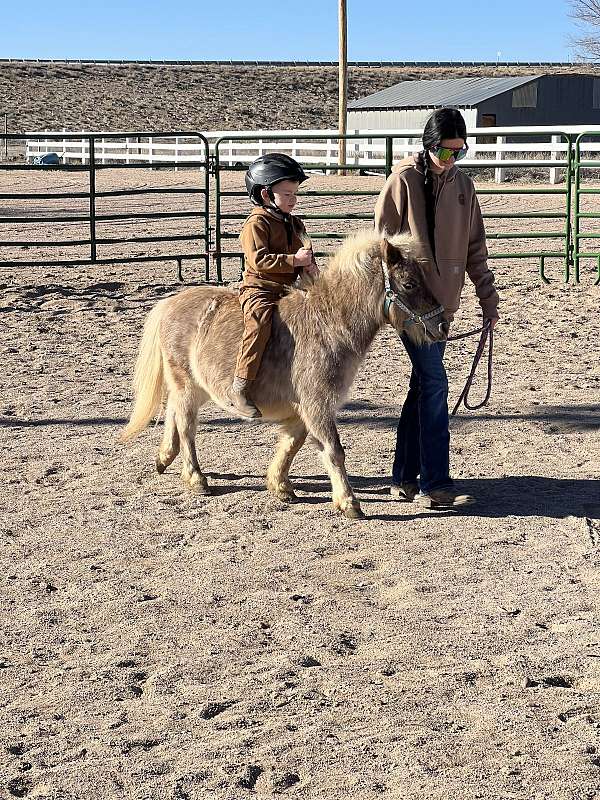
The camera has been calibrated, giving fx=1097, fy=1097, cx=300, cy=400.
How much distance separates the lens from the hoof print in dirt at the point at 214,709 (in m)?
3.27

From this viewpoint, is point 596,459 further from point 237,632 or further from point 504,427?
point 237,632

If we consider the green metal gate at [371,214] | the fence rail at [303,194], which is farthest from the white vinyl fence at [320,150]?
the green metal gate at [371,214]

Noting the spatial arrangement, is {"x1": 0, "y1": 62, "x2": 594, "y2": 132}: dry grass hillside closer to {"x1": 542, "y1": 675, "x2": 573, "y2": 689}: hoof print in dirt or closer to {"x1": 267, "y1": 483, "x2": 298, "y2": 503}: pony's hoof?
{"x1": 267, "y1": 483, "x2": 298, "y2": 503}: pony's hoof

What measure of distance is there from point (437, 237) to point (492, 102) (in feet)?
129

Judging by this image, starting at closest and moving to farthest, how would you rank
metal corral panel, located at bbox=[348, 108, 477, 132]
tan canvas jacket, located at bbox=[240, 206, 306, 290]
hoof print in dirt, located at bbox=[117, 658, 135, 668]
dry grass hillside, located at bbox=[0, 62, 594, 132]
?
hoof print in dirt, located at bbox=[117, 658, 135, 668]
tan canvas jacket, located at bbox=[240, 206, 306, 290]
metal corral panel, located at bbox=[348, 108, 477, 132]
dry grass hillside, located at bbox=[0, 62, 594, 132]

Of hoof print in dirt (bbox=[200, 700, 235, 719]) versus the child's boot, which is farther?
the child's boot

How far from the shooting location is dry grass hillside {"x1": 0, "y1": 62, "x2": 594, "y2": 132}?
2399 inches

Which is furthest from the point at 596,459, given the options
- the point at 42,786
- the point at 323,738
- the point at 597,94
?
the point at 597,94

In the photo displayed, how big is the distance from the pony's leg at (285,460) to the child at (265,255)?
0.24m

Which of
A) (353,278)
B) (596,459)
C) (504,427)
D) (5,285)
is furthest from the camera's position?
(5,285)

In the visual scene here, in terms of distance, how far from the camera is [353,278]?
5.02 metres

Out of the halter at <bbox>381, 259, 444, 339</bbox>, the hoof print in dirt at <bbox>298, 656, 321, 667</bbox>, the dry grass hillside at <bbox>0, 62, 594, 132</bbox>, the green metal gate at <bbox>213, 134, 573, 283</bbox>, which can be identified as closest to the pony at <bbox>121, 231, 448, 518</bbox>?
the halter at <bbox>381, 259, 444, 339</bbox>

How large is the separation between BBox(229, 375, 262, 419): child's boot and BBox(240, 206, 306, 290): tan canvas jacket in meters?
0.47

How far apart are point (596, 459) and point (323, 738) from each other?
11.0 ft
